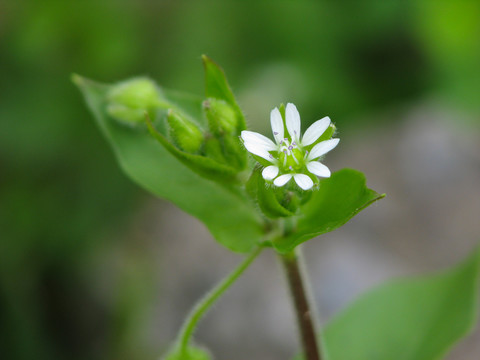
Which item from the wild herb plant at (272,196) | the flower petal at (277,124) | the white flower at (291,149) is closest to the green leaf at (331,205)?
the wild herb plant at (272,196)

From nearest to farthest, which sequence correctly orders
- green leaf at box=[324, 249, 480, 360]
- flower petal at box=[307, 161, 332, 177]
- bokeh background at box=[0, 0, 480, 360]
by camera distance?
flower petal at box=[307, 161, 332, 177]
green leaf at box=[324, 249, 480, 360]
bokeh background at box=[0, 0, 480, 360]

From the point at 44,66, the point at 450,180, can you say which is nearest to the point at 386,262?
the point at 450,180

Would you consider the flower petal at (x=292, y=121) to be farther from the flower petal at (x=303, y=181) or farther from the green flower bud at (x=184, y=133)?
the green flower bud at (x=184, y=133)

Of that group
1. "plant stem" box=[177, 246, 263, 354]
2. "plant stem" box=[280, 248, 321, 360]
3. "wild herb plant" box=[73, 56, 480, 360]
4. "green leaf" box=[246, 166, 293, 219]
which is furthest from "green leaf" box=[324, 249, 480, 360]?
"green leaf" box=[246, 166, 293, 219]

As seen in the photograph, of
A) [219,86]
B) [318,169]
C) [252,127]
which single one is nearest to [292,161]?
[318,169]

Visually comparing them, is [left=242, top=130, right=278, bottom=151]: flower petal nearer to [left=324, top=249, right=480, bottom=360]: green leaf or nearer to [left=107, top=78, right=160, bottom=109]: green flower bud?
[left=107, top=78, right=160, bottom=109]: green flower bud

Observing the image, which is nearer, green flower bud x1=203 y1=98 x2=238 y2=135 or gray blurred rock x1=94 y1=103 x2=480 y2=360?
green flower bud x1=203 y1=98 x2=238 y2=135

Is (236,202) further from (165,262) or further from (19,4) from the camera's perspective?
(19,4)

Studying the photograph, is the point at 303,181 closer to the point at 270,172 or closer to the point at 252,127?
the point at 270,172
